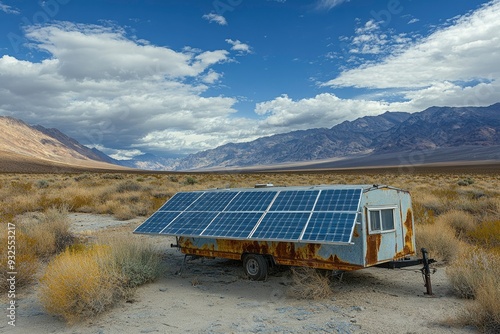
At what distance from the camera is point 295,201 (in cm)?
888

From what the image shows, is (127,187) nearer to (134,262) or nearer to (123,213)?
(123,213)

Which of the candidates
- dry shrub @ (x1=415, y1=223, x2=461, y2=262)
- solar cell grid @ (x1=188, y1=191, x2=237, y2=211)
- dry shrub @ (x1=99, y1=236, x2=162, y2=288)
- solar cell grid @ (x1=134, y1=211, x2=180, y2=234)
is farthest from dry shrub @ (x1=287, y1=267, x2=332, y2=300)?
dry shrub @ (x1=415, y1=223, x2=461, y2=262)

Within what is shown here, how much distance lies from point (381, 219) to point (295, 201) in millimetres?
1819

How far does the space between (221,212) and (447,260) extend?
19.5ft

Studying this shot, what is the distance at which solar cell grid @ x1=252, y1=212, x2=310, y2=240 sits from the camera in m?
7.88

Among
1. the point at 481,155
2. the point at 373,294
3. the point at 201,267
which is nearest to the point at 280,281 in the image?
the point at 373,294

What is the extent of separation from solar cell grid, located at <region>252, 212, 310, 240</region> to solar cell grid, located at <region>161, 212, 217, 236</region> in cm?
160

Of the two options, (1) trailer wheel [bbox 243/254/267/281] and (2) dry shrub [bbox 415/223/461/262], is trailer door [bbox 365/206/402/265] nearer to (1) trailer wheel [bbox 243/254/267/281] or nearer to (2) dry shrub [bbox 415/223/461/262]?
(1) trailer wheel [bbox 243/254/267/281]

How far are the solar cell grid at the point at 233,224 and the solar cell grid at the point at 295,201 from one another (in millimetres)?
506

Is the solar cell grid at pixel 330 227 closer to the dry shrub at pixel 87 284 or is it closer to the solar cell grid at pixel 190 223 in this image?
the solar cell grid at pixel 190 223

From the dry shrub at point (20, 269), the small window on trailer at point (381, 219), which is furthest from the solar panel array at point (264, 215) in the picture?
the dry shrub at point (20, 269)

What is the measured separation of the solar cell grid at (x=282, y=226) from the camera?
7.88 meters

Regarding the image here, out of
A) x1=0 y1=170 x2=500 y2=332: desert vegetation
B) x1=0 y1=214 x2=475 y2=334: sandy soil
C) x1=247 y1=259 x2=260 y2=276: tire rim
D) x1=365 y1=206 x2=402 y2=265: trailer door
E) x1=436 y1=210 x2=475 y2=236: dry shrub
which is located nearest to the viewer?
x1=0 y1=214 x2=475 y2=334: sandy soil

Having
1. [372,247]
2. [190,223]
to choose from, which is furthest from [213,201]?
[372,247]
